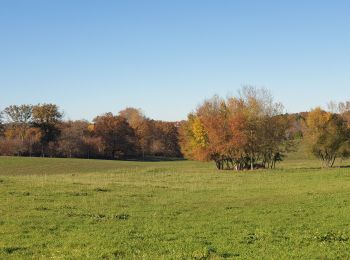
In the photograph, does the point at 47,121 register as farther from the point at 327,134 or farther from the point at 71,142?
the point at 327,134

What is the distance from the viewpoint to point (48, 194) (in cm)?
3072

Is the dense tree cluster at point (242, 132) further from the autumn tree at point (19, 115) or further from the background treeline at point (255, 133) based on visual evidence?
the autumn tree at point (19, 115)

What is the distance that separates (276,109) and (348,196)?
155 feet

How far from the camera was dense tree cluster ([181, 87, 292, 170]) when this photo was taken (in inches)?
2813

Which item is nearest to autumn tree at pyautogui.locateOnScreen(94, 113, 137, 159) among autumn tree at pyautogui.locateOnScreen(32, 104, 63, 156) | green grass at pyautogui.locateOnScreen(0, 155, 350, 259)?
autumn tree at pyautogui.locateOnScreen(32, 104, 63, 156)

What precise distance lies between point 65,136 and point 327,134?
87.7 meters

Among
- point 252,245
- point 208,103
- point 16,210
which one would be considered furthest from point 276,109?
point 252,245

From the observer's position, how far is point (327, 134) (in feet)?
246

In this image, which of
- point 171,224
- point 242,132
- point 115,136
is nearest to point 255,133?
point 242,132

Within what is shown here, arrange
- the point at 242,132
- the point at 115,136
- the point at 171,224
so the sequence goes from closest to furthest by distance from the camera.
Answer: the point at 171,224
the point at 242,132
the point at 115,136

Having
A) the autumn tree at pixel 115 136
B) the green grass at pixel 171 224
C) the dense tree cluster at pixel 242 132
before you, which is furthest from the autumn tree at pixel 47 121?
the green grass at pixel 171 224

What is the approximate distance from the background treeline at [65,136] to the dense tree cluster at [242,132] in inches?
2575

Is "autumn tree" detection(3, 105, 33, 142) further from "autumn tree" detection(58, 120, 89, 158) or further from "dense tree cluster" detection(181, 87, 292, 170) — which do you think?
"dense tree cluster" detection(181, 87, 292, 170)

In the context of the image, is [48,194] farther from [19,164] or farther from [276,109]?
[19,164]
